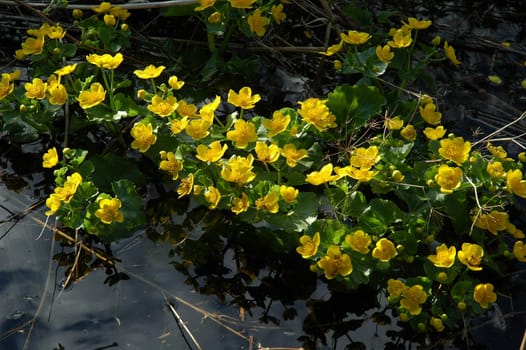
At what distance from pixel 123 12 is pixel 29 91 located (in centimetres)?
51

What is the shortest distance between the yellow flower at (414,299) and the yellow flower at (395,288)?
1 cm

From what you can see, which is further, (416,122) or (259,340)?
(416,122)

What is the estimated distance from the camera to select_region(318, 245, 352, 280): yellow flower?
6.42 ft

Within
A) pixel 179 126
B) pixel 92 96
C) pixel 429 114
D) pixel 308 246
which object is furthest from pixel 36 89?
pixel 429 114

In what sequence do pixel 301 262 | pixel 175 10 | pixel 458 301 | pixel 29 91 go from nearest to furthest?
pixel 458 301
pixel 301 262
pixel 29 91
pixel 175 10

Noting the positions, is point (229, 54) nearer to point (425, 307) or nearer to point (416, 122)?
point (416, 122)

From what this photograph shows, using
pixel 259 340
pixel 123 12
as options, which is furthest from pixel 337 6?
pixel 259 340

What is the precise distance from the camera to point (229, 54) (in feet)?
10.0

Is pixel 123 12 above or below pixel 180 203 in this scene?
above

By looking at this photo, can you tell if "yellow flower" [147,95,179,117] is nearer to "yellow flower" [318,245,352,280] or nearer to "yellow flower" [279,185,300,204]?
"yellow flower" [279,185,300,204]

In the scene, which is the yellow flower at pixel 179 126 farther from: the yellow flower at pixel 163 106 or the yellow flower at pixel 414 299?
the yellow flower at pixel 414 299

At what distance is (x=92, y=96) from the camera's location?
230cm

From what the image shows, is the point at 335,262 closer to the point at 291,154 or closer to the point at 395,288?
the point at 395,288

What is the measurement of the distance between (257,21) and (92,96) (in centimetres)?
69
